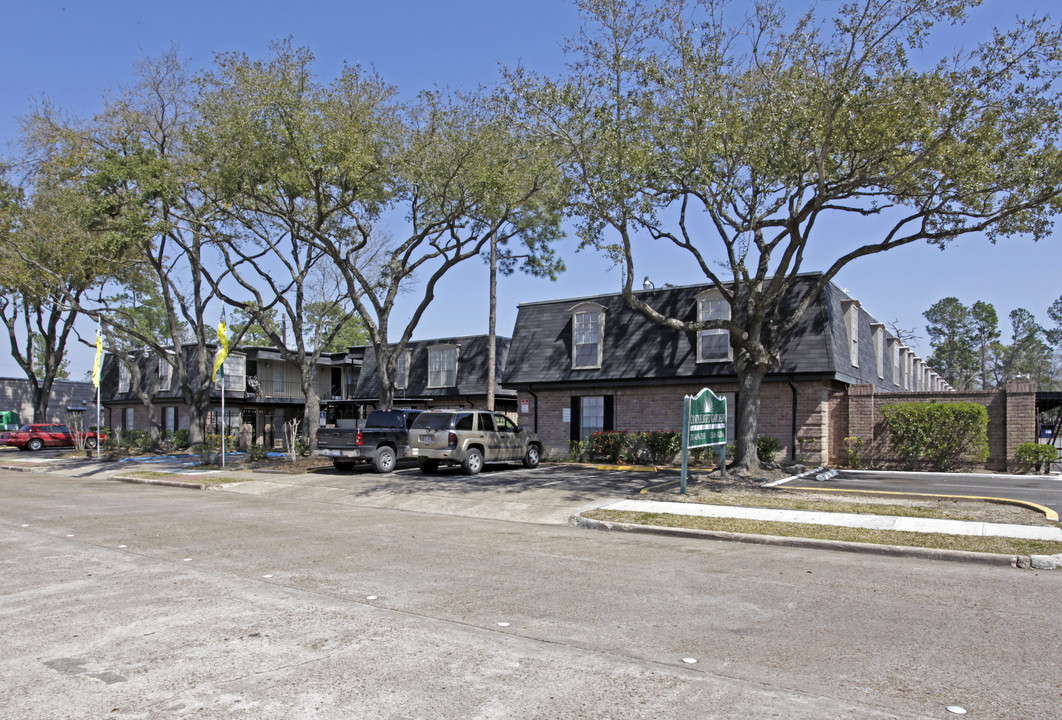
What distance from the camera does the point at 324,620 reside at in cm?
658

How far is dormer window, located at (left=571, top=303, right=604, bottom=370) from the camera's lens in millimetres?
26297

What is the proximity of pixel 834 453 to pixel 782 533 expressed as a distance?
41.7 ft

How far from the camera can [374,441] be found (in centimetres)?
2275

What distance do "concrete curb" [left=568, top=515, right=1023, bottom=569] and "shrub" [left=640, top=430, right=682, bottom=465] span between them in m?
10.6

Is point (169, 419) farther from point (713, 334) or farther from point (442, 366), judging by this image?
point (713, 334)

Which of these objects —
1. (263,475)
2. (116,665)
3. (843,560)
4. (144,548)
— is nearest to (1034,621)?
(843,560)

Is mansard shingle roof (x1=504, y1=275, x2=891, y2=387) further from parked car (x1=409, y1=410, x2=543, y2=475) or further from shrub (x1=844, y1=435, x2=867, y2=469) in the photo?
parked car (x1=409, y1=410, x2=543, y2=475)

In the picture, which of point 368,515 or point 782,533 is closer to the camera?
point 782,533

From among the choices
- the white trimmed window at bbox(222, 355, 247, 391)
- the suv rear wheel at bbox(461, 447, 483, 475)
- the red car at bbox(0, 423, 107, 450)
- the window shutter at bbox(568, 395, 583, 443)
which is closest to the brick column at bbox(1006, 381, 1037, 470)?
the window shutter at bbox(568, 395, 583, 443)

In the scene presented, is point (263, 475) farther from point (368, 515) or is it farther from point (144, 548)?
point (144, 548)

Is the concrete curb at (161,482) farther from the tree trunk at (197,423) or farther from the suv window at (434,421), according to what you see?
the tree trunk at (197,423)

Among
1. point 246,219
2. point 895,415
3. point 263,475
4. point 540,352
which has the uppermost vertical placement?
point 246,219

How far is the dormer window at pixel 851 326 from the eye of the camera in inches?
942

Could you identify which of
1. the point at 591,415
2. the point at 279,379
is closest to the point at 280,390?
the point at 279,379
